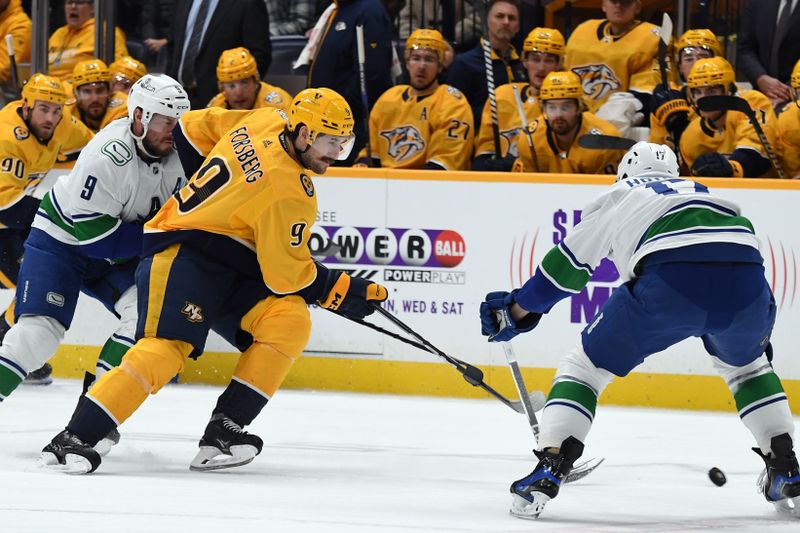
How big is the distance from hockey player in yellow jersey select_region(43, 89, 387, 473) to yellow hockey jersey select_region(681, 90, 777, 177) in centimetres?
247

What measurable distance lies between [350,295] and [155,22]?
3949mm

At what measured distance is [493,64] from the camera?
267 inches

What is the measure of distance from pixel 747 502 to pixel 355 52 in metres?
3.57

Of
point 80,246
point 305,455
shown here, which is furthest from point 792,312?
point 80,246

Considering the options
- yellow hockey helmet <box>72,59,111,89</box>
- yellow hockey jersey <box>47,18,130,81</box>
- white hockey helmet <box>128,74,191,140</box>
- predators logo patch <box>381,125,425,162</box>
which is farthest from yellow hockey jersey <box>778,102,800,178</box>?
yellow hockey jersey <box>47,18,130,81</box>

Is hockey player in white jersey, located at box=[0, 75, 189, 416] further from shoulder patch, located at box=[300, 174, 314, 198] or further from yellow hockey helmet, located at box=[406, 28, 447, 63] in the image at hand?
yellow hockey helmet, located at box=[406, 28, 447, 63]

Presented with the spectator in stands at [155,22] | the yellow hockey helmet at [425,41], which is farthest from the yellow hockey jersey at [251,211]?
the spectator in stands at [155,22]

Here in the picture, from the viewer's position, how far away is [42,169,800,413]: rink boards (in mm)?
5746

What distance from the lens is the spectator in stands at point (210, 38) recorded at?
6973 mm

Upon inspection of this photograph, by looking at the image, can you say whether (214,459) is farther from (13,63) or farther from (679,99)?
(13,63)

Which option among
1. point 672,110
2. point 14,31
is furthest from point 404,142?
point 14,31

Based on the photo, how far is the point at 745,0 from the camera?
22.5 feet

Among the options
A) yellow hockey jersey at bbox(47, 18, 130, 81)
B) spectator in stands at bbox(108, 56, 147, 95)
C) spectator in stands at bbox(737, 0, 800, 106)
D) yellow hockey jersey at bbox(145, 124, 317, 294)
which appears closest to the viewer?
yellow hockey jersey at bbox(145, 124, 317, 294)

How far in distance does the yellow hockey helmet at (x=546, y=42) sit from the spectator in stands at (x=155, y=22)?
2.22 meters
